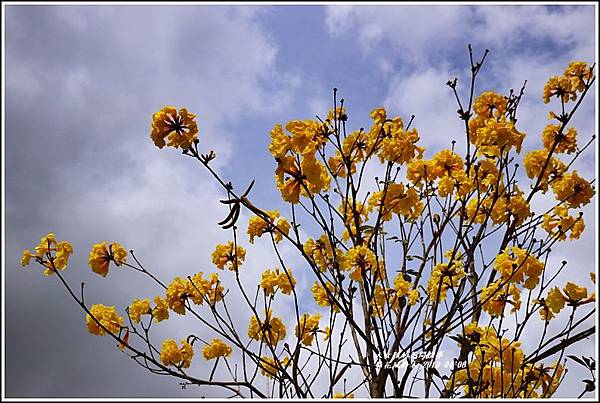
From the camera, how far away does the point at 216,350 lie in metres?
2.69

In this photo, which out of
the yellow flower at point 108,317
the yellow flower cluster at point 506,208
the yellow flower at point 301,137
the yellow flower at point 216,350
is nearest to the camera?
the yellow flower at point 301,137

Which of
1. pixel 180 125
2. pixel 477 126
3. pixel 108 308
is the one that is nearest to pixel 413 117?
pixel 477 126

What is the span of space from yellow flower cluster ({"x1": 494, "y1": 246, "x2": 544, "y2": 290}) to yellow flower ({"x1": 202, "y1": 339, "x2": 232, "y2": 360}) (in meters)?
1.35

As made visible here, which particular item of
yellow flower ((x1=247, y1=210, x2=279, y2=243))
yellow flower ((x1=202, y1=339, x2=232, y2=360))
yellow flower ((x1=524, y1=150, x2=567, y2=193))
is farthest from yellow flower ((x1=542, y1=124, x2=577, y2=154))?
yellow flower ((x1=202, y1=339, x2=232, y2=360))

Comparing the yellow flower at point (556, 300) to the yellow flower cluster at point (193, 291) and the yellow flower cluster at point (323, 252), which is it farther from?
the yellow flower cluster at point (193, 291)

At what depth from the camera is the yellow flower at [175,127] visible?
183cm

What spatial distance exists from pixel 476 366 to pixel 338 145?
98cm

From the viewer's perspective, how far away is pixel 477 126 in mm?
2396

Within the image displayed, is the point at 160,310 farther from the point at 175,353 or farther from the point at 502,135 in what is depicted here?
the point at 502,135

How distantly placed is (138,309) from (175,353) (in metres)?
0.27

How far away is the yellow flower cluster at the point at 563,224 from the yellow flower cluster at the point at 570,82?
0.45m

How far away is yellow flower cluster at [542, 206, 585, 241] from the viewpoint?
7.41ft

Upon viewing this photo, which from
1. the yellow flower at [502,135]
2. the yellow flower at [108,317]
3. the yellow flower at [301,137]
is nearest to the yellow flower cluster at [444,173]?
the yellow flower at [502,135]

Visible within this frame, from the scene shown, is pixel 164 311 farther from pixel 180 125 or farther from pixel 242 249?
pixel 180 125
